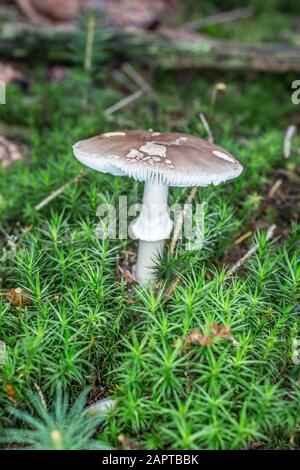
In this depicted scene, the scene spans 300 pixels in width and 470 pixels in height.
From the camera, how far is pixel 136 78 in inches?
202

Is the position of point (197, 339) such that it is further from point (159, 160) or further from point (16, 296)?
point (16, 296)

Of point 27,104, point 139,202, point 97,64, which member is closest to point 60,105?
point 27,104

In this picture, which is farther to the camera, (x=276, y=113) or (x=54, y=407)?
(x=276, y=113)

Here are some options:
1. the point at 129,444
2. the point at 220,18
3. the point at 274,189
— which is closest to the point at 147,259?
the point at 129,444

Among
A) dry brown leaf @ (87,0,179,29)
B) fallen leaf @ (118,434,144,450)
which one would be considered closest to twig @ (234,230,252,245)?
fallen leaf @ (118,434,144,450)

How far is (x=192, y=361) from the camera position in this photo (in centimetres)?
213

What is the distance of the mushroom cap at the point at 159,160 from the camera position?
2280 mm

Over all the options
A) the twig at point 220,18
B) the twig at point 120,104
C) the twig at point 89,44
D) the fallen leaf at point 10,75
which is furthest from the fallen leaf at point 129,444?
the twig at point 220,18

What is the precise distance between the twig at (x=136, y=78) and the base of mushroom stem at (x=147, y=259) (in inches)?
104

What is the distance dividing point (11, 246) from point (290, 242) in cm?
181

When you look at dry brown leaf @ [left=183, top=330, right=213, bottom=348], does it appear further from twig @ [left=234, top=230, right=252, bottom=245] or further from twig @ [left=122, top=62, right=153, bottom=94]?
twig @ [left=122, top=62, right=153, bottom=94]

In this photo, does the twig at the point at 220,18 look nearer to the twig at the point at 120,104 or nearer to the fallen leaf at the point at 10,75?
the twig at the point at 120,104

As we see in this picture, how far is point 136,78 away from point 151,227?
9.59 ft

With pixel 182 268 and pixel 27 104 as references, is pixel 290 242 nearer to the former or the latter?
pixel 182 268
